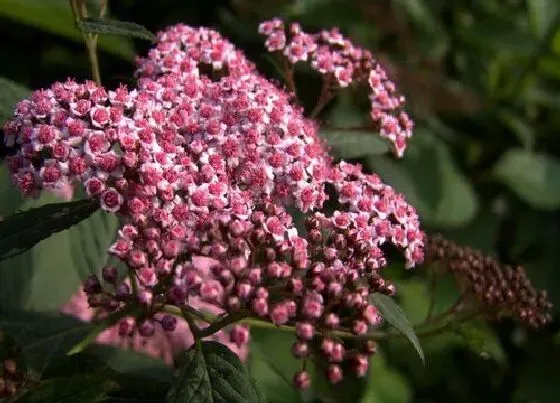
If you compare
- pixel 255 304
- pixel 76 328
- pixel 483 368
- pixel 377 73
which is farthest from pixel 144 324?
pixel 483 368

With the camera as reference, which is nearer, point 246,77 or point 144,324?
point 144,324

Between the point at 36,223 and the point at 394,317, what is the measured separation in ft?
2.21

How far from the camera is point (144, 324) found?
5.19ft

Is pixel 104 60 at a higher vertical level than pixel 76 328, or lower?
higher

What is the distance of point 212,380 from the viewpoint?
1.56 m

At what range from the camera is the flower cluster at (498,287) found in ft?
6.38

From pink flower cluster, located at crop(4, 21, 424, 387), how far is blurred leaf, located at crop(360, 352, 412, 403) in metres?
1.35

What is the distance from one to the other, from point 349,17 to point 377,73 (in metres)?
1.62

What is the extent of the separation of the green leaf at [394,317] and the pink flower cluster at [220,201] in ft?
0.12

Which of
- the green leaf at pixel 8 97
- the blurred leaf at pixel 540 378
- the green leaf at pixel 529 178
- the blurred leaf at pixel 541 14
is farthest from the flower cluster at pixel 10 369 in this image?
the blurred leaf at pixel 541 14

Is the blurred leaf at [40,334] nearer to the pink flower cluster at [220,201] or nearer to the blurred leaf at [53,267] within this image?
the blurred leaf at [53,267]

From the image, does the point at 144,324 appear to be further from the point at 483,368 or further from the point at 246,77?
the point at 483,368

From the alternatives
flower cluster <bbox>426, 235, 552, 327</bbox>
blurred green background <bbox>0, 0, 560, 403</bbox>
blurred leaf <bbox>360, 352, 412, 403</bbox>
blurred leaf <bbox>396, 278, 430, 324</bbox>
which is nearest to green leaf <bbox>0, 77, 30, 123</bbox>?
flower cluster <bbox>426, 235, 552, 327</bbox>

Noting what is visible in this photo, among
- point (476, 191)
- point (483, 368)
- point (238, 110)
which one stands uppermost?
point (238, 110)
